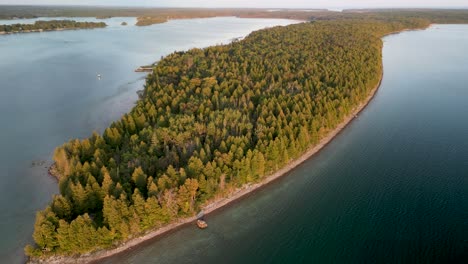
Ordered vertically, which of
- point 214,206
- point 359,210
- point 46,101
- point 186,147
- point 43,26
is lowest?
point 359,210

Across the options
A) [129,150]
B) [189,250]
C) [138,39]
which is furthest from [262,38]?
[189,250]

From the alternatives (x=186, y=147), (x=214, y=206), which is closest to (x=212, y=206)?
(x=214, y=206)

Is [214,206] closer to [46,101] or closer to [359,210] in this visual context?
[359,210]

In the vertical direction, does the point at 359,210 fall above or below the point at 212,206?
below

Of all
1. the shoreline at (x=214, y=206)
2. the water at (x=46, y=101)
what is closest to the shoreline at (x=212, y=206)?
the shoreline at (x=214, y=206)

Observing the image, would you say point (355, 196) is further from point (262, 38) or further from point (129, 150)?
point (262, 38)

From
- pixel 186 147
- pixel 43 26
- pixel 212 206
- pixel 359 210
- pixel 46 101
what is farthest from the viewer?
pixel 43 26
